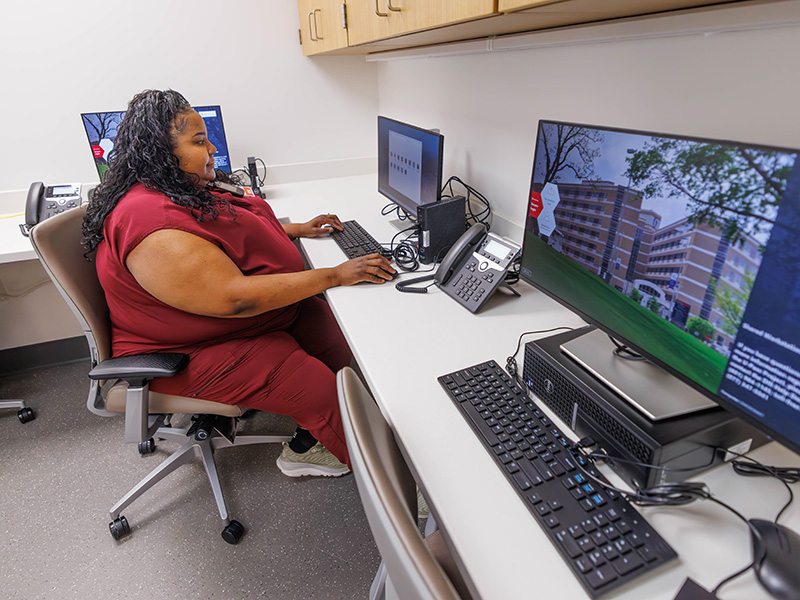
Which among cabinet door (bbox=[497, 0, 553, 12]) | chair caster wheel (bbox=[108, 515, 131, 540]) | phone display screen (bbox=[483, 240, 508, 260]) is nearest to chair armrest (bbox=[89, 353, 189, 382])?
chair caster wheel (bbox=[108, 515, 131, 540])

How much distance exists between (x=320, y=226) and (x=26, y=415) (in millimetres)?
1567

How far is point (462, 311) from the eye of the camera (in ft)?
4.09

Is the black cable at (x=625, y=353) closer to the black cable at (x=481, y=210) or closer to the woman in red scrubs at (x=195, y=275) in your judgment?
the woman in red scrubs at (x=195, y=275)

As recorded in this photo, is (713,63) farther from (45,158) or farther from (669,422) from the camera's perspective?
(45,158)

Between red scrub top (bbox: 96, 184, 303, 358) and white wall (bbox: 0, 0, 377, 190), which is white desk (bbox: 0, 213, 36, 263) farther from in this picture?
red scrub top (bbox: 96, 184, 303, 358)

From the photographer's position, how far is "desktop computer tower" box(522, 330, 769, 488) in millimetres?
697

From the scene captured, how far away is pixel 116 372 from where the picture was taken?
4.06 feet

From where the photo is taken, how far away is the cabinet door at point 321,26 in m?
1.74

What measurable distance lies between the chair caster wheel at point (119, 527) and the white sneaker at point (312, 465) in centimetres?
51

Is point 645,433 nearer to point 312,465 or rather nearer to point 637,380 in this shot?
point 637,380

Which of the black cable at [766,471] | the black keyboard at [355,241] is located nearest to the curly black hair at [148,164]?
the black keyboard at [355,241]

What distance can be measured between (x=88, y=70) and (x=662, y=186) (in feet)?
8.05

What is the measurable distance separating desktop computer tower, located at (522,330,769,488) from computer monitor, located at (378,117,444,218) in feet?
2.98

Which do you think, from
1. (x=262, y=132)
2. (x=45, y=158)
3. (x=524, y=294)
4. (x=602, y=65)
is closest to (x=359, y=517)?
(x=524, y=294)
